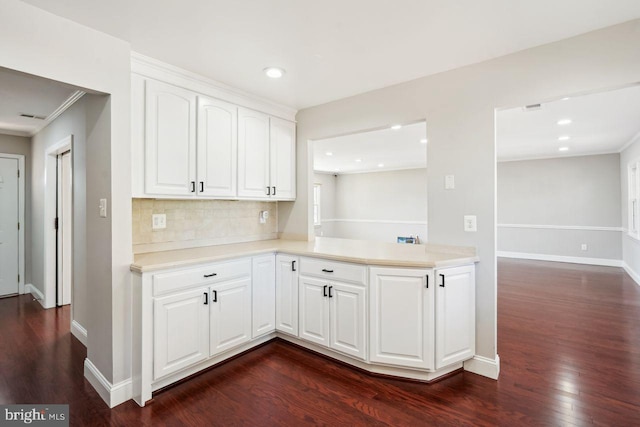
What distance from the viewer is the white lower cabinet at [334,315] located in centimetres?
247

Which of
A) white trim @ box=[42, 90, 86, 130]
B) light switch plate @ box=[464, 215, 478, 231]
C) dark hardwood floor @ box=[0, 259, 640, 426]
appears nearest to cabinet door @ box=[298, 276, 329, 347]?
dark hardwood floor @ box=[0, 259, 640, 426]

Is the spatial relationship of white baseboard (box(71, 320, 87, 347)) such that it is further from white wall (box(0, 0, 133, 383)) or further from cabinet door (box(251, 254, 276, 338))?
cabinet door (box(251, 254, 276, 338))

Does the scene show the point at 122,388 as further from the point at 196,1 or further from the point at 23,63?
the point at 196,1

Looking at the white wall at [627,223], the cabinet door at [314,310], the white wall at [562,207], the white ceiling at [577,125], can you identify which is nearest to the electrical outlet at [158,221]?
the cabinet door at [314,310]

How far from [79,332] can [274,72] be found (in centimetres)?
317

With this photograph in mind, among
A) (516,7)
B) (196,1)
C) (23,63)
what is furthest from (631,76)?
(23,63)

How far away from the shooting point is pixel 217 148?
2820 mm

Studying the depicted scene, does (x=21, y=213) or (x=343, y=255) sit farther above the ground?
(x=21, y=213)

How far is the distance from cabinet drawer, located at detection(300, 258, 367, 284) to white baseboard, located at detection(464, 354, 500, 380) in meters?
1.09

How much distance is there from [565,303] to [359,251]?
3495mm

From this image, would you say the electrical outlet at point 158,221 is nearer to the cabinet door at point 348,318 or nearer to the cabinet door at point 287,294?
the cabinet door at point 287,294

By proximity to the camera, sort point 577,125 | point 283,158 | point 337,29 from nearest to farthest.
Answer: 1. point 337,29
2. point 283,158
3. point 577,125

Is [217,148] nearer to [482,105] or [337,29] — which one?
[337,29]

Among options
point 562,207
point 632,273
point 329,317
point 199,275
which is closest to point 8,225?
point 199,275
